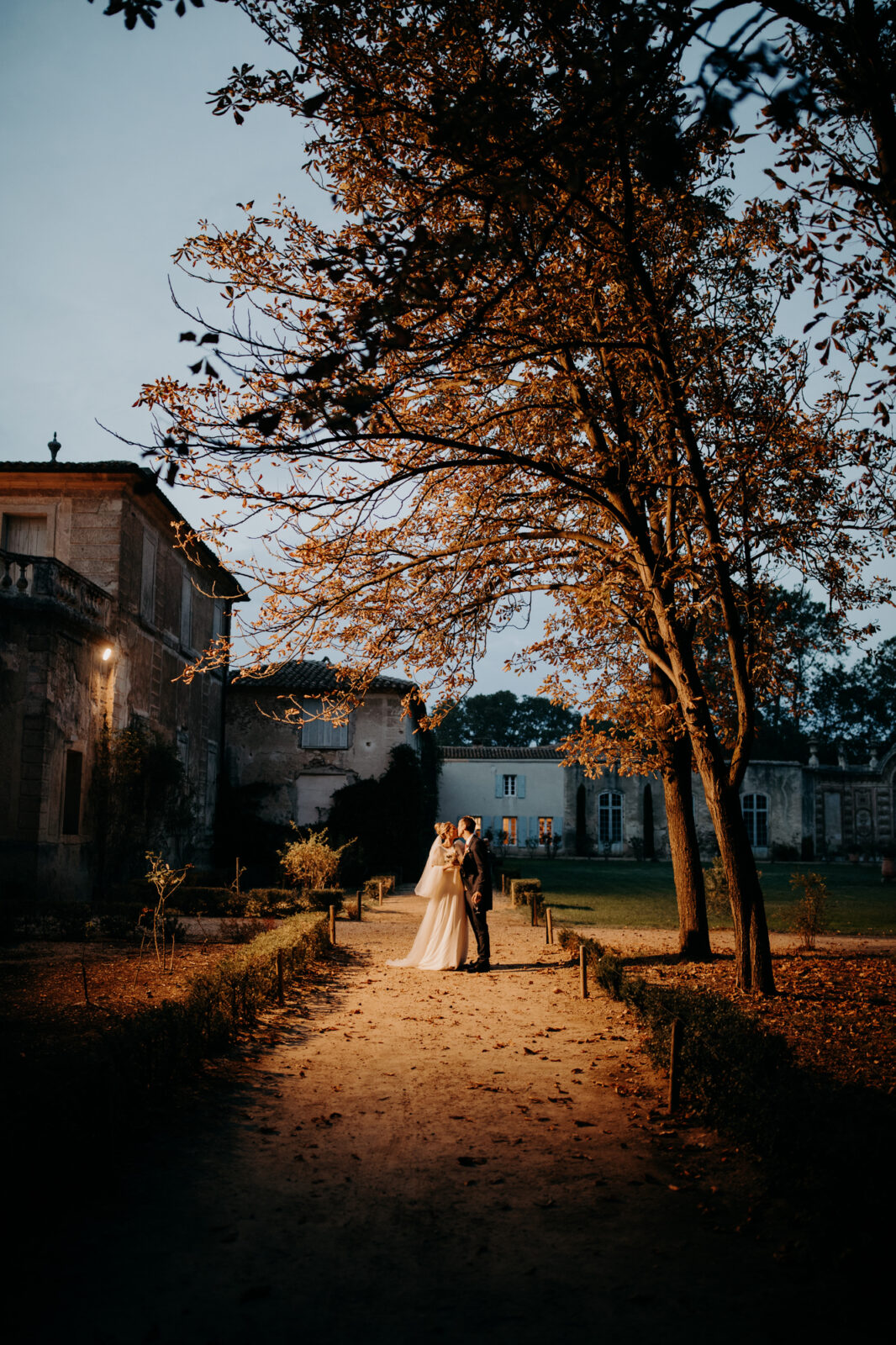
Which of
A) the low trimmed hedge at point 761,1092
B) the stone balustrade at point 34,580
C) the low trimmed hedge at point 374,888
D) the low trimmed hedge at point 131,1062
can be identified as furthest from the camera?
the low trimmed hedge at point 374,888

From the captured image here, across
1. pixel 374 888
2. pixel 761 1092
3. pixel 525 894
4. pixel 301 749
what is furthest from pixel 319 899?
pixel 301 749

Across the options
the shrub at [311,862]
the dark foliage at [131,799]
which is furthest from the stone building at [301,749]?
the shrub at [311,862]

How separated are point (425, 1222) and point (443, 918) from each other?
7.29 m

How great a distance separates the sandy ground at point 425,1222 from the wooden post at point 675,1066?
0.12m

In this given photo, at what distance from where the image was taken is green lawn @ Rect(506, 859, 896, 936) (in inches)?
634

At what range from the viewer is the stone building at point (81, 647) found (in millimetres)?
14945

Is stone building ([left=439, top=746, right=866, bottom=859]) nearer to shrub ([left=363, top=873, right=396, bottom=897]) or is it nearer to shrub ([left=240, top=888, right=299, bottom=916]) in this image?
shrub ([left=363, top=873, right=396, bottom=897])

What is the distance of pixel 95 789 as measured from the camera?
1716 centimetres

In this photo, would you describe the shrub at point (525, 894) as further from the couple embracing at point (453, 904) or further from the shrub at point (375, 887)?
the couple embracing at point (453, 904)

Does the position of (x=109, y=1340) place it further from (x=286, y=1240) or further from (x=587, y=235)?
(x=587, y=235)

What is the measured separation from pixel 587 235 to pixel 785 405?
91.7 inches

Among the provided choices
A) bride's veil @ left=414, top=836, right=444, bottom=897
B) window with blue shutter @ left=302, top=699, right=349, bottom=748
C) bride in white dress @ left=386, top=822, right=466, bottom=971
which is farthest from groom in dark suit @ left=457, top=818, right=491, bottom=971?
window with blue shutter @ left=302, top=699, right=349, bottom=748

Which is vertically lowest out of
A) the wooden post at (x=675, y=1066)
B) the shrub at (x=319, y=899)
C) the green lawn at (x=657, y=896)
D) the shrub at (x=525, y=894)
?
the green lawn at (x=657, y=896)

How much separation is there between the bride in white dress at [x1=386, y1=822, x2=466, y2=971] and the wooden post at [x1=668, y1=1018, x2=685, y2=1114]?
549 cm
